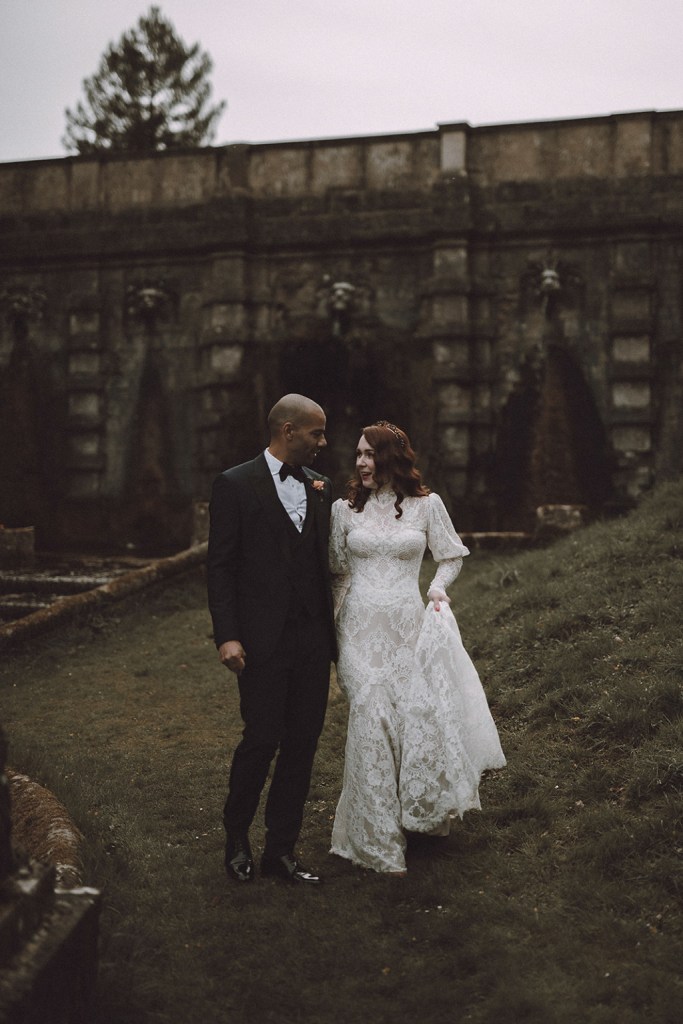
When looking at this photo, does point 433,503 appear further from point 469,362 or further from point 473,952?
point 469,362

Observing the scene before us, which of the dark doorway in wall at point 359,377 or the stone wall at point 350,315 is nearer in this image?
the stone wall at point 350,315

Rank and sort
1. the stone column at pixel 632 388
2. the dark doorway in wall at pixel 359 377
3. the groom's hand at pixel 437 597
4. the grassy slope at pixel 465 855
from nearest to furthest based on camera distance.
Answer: the grassy slope at pixel 465 855, the groom's hand at pixel 437 597, the stone column at pixel 632 388, the dark doorway in wall at pixel 359 377

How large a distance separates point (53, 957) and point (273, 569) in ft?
6.79

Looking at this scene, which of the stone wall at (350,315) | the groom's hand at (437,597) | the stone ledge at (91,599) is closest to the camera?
the groom's hand at (437,597)

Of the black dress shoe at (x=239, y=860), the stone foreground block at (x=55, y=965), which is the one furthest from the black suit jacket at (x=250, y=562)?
the stone foreground block at (x=55, y=965)

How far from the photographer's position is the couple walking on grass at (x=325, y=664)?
177 inches

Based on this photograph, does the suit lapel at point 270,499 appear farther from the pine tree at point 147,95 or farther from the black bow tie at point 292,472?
the pine tree at point 147,95

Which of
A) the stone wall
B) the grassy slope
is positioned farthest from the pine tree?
the grassy slope

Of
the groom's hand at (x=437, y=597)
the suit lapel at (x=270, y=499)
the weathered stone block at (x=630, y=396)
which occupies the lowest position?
the groom's hand at (x=437, y=597)

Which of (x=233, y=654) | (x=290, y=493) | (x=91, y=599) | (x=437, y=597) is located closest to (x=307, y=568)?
(x=290, y=493)

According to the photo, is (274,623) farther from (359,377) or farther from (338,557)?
(359,377)

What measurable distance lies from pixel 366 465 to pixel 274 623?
1002mm

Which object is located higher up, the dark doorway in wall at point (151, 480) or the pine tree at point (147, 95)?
the pine tree at point (147, 95)

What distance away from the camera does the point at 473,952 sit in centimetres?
380
